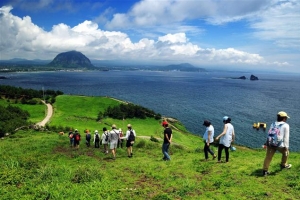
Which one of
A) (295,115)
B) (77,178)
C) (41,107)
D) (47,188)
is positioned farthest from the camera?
(295,115)

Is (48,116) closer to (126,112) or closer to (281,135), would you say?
(126,112)

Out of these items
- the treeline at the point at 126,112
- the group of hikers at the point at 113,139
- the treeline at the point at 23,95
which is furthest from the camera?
the treeline at the point at 23,95

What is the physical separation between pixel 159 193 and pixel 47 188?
505 cm

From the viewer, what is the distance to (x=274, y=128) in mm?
11883

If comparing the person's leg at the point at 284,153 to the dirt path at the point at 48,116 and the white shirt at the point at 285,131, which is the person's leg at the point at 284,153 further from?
the dirt path at the point at 48,116

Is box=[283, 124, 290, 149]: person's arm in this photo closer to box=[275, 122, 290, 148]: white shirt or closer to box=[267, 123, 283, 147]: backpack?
box=[275, 122, 290, 148]: white shirt

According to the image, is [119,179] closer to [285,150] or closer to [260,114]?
[285,150]

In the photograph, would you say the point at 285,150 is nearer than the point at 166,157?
Yes

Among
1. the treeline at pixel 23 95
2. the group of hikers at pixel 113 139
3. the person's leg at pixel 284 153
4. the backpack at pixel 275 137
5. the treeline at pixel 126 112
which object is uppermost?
the backpack at pixel 275 137

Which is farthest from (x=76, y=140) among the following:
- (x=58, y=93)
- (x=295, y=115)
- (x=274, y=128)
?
(x=295, y=115)

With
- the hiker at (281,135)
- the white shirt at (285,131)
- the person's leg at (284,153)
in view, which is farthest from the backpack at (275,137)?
the person's leg at (284,153)

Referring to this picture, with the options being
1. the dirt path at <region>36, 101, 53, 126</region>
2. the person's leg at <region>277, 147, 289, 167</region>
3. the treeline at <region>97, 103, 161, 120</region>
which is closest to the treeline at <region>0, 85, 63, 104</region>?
the dirt path at <region>36, 101, 53, 126</region>

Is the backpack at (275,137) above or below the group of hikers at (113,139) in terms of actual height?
above

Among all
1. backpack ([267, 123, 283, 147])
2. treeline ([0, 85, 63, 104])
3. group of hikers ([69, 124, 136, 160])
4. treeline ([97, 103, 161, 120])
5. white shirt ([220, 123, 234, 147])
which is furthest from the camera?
treeline ([0, 85, 63, 104])
